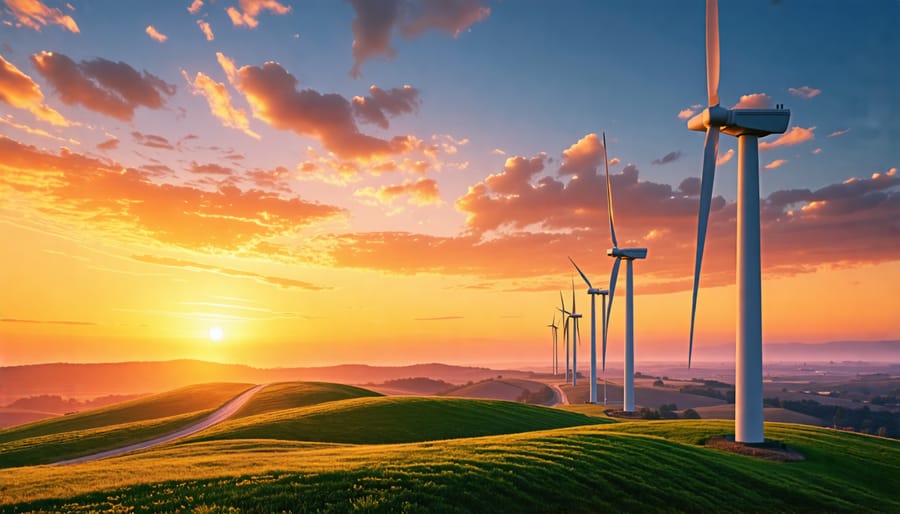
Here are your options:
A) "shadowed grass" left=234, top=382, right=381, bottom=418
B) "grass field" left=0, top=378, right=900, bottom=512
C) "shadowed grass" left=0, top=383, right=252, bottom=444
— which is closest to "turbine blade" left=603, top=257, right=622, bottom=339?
"grass field" left=0, top=378, right=900, bottom=512

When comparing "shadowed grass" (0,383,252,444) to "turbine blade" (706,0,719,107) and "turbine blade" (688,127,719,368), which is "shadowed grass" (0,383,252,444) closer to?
"turbine blade" (688,127,719,368)

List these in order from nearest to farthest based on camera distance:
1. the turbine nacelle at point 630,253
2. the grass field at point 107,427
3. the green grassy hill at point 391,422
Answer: the green grassy hill at point 391,422
the grass field at point 107,427
the turbine nacelle at point 630,253

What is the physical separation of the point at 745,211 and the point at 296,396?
74.4 meters

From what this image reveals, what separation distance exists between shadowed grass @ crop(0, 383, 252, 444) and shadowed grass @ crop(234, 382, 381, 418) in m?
14.3

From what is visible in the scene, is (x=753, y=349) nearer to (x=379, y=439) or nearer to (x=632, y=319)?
(x=379, y=439)

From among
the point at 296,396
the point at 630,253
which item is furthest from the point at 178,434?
the point at 630,253

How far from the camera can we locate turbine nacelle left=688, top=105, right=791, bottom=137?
42.9 m

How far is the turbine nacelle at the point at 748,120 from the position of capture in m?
42.9

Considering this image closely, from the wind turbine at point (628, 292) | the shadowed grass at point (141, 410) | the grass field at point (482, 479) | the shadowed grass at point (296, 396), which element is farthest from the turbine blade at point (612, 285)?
the shadowed grass at point (141, 410)

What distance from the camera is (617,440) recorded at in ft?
115

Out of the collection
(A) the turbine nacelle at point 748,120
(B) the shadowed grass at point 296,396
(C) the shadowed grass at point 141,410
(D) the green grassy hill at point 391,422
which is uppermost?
(A) the turbine nacelle at point 748,120

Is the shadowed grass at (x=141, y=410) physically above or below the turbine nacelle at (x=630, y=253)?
below

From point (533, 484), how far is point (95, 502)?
17.2m

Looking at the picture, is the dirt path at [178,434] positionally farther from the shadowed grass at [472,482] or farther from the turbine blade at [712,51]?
the turbine blade at [712,51]
